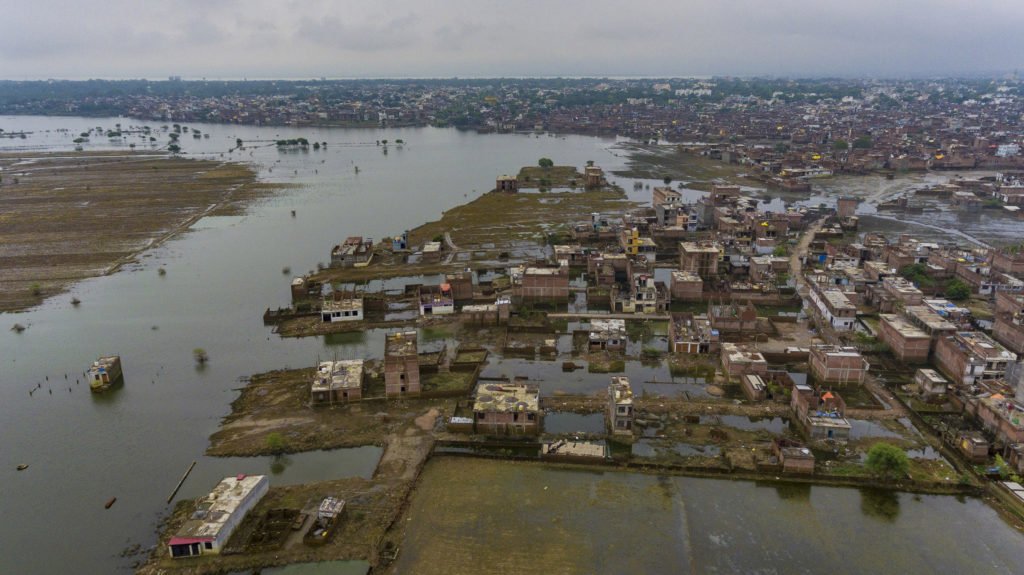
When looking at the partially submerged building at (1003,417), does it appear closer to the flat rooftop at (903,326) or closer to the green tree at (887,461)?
the green tree at (887,461)

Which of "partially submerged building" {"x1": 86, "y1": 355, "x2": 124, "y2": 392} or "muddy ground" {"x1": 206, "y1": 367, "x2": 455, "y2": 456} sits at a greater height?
"partially submerged building" {"x1": 86, "y1": 355, "x2": 124, "y2": 392}

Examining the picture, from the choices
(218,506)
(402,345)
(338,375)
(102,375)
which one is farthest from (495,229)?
(218,506)

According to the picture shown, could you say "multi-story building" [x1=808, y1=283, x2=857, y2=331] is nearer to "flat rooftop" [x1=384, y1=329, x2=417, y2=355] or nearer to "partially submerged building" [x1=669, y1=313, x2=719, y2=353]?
"partially submerged building" [x1=669, y1=313, x2=719, y2=353]

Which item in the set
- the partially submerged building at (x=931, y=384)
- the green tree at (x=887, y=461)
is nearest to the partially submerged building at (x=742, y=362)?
the partially submerged building at (x=931, y=384)

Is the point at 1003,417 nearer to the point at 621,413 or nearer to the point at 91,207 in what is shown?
the point at 621,413

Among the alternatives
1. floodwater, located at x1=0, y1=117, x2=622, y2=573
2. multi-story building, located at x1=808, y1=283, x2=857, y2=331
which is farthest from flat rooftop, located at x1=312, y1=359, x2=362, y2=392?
multi-story building, located at x1=808, y1=283, x2=857, y2=331
